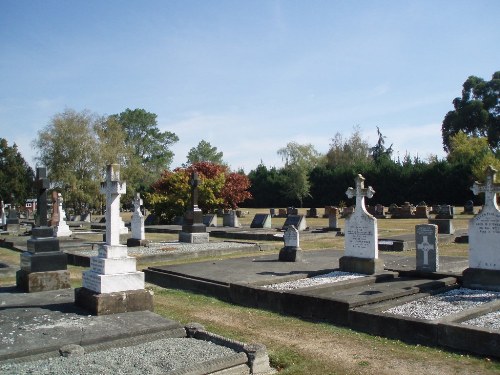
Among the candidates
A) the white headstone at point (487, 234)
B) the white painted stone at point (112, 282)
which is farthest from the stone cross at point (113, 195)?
the white headstone at point (487, 234)

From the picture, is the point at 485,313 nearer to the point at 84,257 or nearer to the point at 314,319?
the point at 314,319

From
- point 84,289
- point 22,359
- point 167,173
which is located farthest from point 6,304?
point 167,173

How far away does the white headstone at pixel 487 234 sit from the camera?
946 cm

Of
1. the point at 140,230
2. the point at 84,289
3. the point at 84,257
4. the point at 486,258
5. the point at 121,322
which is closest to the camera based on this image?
the point at 121,322

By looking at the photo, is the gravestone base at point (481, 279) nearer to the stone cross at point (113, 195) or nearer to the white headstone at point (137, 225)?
the stone cross at point (113, 195)

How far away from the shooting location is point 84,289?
781 centimetres

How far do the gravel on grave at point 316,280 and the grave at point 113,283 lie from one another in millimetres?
2876

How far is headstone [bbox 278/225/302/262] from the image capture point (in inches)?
527

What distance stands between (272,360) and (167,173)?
29.9 metres

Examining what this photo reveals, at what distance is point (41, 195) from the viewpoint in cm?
1038

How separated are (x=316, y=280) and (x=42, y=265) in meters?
5.48

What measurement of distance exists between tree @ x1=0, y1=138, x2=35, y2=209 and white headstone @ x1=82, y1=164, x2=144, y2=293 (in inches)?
2058

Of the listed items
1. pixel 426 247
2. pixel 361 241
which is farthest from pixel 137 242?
pixel 426 247

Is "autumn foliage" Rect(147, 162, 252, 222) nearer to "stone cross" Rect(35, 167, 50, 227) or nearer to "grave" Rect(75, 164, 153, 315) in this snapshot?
"stone cross" Rect(35, 167, 50, 227)
